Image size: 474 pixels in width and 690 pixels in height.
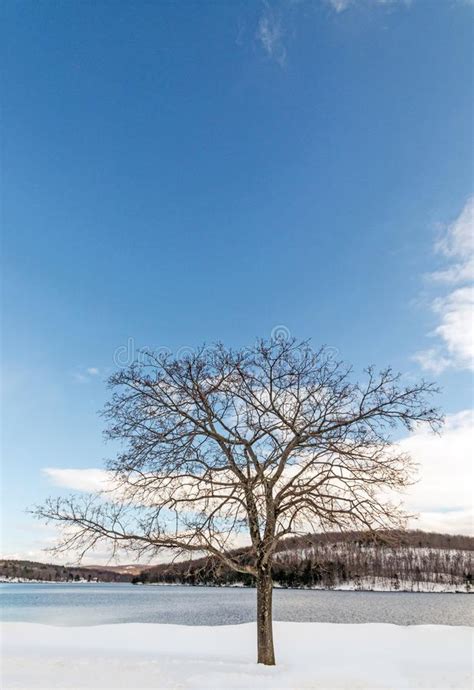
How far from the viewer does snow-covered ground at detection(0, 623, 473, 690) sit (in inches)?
351

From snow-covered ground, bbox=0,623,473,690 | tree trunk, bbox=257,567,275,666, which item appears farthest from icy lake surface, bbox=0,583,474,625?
tree trunk, bbox=257,567,275,666

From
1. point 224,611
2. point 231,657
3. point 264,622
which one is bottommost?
point 224,611

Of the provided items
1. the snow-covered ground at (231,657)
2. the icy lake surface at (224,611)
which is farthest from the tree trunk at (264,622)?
the icy lake surface at (224,611)

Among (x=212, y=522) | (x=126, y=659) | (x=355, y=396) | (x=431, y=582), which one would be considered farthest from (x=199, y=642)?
(x=431, y=582)

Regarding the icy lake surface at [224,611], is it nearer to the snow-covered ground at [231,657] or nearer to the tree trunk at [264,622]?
the snow-covered ground at [231,657]

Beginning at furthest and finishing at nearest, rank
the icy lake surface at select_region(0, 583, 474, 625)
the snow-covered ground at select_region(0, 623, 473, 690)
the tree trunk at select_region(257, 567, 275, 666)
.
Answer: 1. the icy lake surface at select_region(0, 583, 474, 625)
2. the tree trunk at select_region(257, 567, 275, 666)
3. the snow-covered ground at select_region(0, 623, 473, 690)

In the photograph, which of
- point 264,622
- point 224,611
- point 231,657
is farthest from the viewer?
point 224,611

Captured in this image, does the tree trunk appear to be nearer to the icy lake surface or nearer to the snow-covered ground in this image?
the snow-covered ground

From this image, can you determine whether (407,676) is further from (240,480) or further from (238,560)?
(240,480)

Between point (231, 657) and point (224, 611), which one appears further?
point (224, 611)

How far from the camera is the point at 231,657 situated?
1264cm

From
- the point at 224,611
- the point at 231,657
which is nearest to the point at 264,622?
the point at 231,657

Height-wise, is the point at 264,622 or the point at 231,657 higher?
the point at 264,622

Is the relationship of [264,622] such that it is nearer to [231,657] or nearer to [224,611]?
[231,657]
